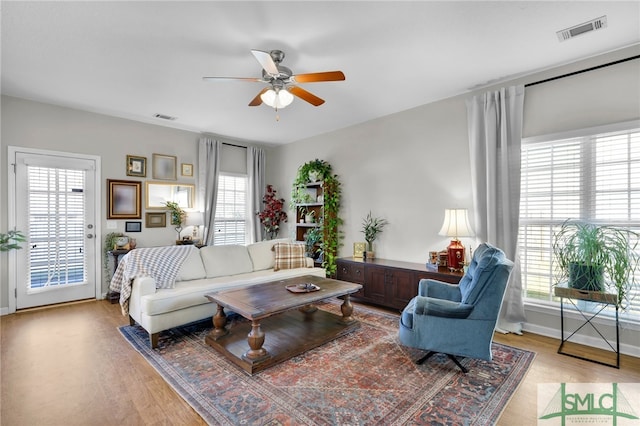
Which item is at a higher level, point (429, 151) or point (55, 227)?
point (429, 151)

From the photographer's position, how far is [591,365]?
2600 mm

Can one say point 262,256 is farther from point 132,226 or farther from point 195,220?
point 132,226

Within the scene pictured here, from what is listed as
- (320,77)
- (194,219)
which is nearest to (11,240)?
(194,219)

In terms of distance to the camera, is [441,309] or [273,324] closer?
[441,309]

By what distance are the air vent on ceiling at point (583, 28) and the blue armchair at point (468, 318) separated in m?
1.96

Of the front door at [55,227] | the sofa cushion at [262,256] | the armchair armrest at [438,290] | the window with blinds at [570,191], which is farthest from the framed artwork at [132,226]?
the window with blinds at [570,191]

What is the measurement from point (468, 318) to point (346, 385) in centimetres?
109

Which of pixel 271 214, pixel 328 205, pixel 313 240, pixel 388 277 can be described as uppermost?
pixel 328 205

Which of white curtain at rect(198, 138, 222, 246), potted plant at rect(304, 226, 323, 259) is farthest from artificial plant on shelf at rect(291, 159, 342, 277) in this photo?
white curtain at rect(198, 138, 222, 246)

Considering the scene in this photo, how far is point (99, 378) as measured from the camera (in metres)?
2.40

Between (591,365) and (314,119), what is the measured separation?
439 centimetres

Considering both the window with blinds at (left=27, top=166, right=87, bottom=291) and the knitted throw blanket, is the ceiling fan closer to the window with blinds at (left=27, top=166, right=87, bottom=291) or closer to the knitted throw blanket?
the knitted throw blanket

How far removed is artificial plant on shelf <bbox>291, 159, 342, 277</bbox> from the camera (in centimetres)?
512

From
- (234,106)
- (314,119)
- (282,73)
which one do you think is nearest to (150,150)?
(234,106)
